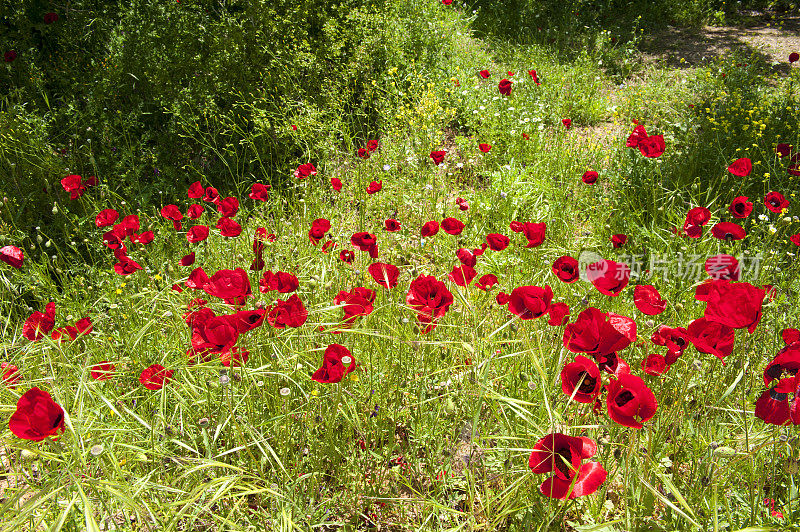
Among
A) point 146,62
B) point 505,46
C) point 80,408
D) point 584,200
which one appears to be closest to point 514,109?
point 584,200

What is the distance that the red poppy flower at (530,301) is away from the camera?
1377 mm

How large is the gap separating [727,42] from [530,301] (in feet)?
20.9

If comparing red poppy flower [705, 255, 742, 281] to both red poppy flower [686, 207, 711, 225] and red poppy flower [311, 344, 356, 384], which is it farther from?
red poppy flower [311, 344, 356, 384]

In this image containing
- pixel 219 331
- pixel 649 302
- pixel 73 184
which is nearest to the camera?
pixel 219 331

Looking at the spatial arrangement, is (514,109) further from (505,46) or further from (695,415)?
(695,415)

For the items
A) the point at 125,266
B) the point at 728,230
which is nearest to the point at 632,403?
the point at 728,230

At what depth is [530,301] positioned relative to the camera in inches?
54.1

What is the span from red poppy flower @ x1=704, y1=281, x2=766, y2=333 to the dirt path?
5087 mm

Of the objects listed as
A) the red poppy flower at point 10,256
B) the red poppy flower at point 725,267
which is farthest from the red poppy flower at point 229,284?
the red poppy flower at point 725,267

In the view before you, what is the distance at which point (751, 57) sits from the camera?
17.4 ft

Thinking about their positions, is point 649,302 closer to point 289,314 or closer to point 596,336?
point 596,336

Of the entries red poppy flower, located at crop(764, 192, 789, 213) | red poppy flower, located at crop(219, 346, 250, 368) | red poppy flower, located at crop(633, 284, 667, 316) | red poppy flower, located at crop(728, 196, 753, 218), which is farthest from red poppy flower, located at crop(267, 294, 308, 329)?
red poppy flower, located at crop(764, 192, 789, 213)

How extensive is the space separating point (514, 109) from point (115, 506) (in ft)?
12.3

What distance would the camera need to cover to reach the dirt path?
5.62 meters
